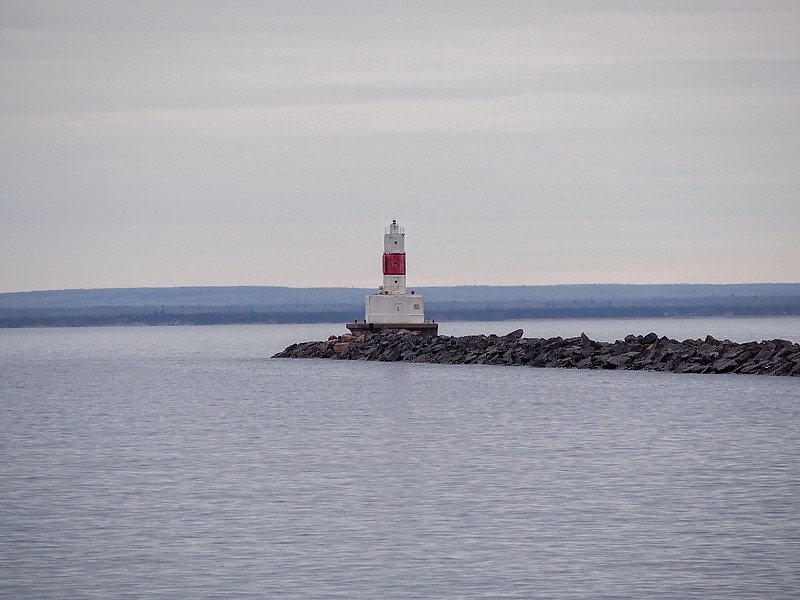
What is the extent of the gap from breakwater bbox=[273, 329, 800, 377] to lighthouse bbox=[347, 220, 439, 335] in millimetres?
474

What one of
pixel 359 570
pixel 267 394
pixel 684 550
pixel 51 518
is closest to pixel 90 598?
pixel 359 570

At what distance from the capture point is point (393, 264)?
169ft

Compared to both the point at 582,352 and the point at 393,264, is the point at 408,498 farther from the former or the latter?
the point at 393,264

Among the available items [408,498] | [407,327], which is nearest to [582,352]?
[407,327]

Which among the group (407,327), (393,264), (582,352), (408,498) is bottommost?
(408,498)

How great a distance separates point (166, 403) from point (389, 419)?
26.5 feet

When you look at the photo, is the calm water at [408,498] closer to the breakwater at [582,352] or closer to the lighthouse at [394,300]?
the breakwater at [582,352]

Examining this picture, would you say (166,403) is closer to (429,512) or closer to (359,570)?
(429,512)

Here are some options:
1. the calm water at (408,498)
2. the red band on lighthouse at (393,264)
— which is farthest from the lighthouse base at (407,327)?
the calm water at (408,498)

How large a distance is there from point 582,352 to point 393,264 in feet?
27.4

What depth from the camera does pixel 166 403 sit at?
33719 millimetres

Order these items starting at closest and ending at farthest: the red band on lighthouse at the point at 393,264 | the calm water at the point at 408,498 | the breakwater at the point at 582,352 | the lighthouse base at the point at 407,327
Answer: the calm water at the point at 408,498
the breakwater at the point at 582,352
the red band on lighthouse at the point at 393,264
the lighthouse base at the point at 407,327

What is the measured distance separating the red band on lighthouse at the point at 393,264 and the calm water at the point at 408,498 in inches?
750

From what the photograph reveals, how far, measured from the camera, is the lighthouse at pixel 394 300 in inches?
2025
